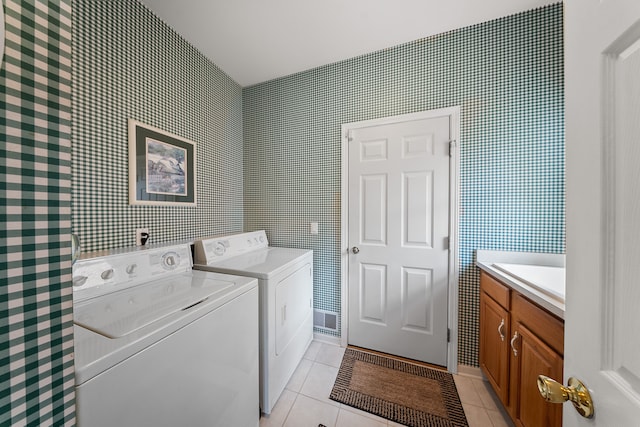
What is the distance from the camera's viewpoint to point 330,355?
6.33 feet

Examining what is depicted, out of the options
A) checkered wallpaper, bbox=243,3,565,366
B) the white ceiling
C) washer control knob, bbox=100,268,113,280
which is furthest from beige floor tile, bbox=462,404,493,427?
the white ceiling

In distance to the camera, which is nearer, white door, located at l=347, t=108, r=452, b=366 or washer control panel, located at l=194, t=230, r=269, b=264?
washer control panel, located at l=194, t=230, r=269, b=264

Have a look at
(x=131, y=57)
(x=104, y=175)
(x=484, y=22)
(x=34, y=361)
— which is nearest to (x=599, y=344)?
(x=34, y=361)

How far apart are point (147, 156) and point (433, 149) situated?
2.13m

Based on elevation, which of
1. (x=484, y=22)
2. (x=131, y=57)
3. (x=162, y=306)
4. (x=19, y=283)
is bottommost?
(x=162, y=306)

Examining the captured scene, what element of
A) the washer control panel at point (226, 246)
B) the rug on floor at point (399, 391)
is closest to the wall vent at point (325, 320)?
the rug on floor at point (399, 391)

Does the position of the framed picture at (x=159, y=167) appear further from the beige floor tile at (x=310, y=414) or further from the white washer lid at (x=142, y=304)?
the beige floor tile at (x=310, y=414)

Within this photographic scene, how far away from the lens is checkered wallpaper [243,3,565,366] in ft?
5.03

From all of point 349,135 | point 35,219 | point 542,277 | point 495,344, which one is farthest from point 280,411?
point 349,135

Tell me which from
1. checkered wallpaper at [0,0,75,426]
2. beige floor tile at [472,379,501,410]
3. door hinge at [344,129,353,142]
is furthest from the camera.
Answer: door hinge at [344,129,353,142]

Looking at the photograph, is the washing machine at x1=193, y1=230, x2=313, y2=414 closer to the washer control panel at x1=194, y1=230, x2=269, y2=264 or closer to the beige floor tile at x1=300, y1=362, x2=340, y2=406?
the washer control panel at x1=194, y1=230, x2=269, y2=264

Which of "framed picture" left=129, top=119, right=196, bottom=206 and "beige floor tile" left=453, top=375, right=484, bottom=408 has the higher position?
"framed picture" left=129, top=119, right=196, bottom=206

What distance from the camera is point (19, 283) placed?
13.7 inches

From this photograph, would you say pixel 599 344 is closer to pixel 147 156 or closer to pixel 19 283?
pixel 19 283
